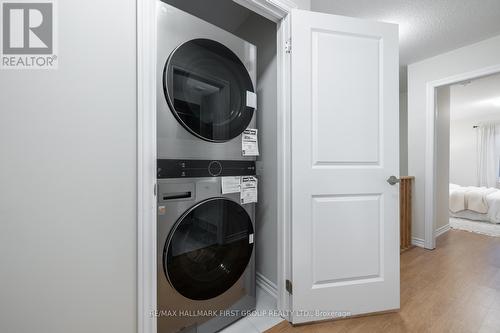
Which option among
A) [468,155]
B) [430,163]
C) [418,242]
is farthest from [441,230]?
[468,155]

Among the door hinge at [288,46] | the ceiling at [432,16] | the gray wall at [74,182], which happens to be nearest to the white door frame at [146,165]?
the gray wall at [74,182]

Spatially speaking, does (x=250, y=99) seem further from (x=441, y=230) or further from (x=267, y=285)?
(x=441, y=230)

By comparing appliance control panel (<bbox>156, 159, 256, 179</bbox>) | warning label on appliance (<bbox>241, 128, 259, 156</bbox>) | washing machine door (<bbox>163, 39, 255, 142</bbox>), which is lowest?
appliance control panel (<bbox>156, 159, 256, 179</bbox>)

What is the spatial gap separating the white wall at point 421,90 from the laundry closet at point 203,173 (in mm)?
2527

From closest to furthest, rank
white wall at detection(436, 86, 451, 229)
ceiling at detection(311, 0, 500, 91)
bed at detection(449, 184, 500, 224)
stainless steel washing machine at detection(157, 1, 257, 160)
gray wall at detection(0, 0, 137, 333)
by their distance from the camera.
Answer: gray wall at detection(0, 0, 137, 333) → stainless steel washing machine at detection(157, 1, 257, 160) → ceiling at detection(311, 0, 500, 91) → white wall at detection(436, 86, 451, 229) → bed at detection(449, 184, 500, 224)

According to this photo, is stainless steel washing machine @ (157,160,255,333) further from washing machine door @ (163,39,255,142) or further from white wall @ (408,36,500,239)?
white wall @ (408,36,500,239)

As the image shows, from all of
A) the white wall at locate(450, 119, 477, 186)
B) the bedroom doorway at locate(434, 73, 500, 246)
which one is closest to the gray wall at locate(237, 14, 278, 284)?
the bedroom doorway at locate(434, 73, 500, 246)

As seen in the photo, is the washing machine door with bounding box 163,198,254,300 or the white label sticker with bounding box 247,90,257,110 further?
the white label sticker with bounding box 247,90,257,110

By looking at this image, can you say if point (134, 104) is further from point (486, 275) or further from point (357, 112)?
point (486, 275)

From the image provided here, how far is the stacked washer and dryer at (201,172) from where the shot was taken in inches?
38.8

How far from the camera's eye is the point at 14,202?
69 centimetres

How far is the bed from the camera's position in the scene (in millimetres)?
3584

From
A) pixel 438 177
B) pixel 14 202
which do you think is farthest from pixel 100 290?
pixel 438 177

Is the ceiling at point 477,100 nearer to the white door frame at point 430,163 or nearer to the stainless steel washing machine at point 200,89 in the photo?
the white door frame at point 430,163
